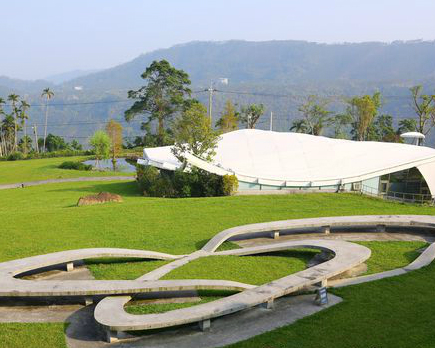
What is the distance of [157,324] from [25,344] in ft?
7.51

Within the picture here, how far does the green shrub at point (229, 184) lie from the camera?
22.7m

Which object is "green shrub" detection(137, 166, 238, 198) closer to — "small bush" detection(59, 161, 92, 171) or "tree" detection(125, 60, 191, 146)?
"small bush" detection(59, 161, 92, 171)

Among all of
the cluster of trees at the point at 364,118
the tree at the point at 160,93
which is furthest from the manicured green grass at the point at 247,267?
the tree at the point at 160,93

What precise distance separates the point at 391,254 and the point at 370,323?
552cm

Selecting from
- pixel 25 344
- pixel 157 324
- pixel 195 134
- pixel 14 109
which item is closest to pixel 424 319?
pixel 157 324

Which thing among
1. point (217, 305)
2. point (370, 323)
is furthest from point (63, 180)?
point (370, 323)

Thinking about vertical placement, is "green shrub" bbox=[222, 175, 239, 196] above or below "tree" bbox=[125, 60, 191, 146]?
below

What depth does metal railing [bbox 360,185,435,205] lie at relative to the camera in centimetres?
2587

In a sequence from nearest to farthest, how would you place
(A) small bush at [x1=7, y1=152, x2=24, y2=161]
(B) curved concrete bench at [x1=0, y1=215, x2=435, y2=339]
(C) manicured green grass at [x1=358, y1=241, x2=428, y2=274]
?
(B) curved concrete bench at [x1=0, y1=215, x2=435, y2=339]
(C) manicured green grass at [x1=358, y1=241, x2=428, y2=274]
(A) small bush at [x1=7, y1=152, x2=24, y2=161]

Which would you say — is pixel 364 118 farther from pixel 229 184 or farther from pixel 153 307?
pixel 153 307

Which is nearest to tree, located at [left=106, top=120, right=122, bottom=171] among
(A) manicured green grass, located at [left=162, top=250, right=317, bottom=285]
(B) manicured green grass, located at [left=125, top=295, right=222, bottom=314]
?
(A) manicured green grass, located at [left=162, top=250, right=317, bottom=285]

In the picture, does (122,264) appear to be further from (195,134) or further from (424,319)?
(195,134)

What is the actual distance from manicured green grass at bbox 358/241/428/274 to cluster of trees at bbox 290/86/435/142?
1600 inches

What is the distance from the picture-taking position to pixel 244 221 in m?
16.8
